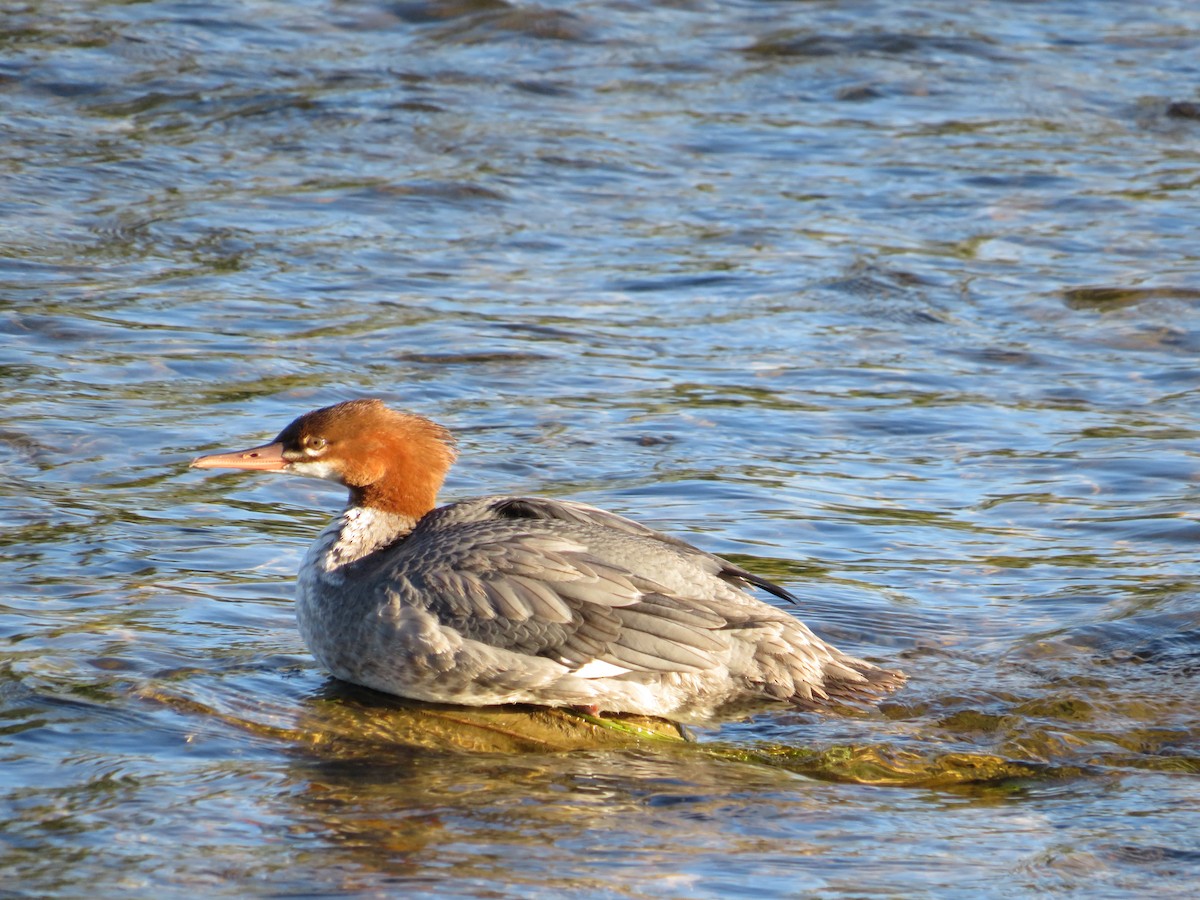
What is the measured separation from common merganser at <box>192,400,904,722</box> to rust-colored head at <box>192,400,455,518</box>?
226 mm

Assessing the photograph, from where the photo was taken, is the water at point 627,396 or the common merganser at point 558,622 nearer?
the water at point 627,396

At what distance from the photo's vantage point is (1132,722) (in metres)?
6.06

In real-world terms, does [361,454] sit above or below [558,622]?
above

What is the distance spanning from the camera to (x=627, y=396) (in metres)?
9.41

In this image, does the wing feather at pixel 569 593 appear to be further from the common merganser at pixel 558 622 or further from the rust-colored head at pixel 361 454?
the rust-colored head at pixel 361 454

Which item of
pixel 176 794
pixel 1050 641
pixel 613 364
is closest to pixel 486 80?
pixel 613 364

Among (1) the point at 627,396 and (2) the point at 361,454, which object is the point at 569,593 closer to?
(2) the point at 361,454

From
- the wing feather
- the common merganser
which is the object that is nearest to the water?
the common merganser

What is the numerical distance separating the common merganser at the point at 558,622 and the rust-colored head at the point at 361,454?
0.74 ft

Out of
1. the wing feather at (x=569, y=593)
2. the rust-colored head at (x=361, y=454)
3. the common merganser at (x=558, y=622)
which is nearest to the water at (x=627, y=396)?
the common merganser at (x=558, y=622)

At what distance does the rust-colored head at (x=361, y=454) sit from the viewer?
6543 mm

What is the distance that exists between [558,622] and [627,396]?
3522 mm

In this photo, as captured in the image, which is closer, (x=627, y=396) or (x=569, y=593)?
(x=569, y=593)

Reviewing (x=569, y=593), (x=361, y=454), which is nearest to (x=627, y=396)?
(x=361, y=454)
